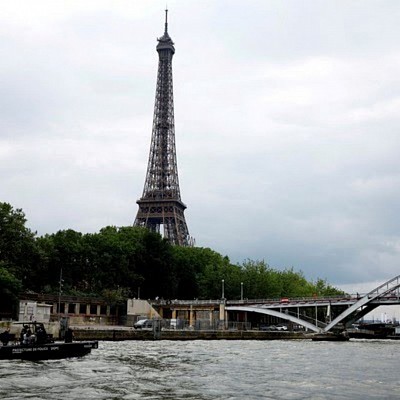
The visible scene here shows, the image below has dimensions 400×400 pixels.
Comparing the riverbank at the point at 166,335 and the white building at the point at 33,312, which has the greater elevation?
the white building at the point at 33,312

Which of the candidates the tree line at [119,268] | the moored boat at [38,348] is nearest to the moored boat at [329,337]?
the tree line at [119,268]

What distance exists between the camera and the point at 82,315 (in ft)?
339

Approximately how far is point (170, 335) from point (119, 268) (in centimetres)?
3375

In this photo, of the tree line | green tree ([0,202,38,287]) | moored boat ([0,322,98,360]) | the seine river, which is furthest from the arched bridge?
moored boat ([0,322,98,360])

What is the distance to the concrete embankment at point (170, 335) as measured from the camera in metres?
71.8

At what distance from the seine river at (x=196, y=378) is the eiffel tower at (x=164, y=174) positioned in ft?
346

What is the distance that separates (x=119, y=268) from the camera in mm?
113750

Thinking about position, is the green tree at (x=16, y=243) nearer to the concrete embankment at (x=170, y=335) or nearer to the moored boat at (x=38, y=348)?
the concrete embankment at (x=170, y=335)

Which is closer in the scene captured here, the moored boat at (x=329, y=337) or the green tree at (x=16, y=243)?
the moored boat at (x=329, y=337)

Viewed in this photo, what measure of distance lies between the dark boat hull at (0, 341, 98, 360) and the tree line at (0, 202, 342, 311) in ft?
125

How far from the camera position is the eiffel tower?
15575cm

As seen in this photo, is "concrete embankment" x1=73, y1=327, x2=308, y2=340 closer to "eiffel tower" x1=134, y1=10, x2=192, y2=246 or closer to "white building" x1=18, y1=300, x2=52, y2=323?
"white building" x1=18, y1=300, x2=52, y2=323

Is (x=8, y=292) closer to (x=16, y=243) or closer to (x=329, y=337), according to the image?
(x=16, y=243)

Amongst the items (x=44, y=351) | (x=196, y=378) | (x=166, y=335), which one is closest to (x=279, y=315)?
(x=166, y=335)
